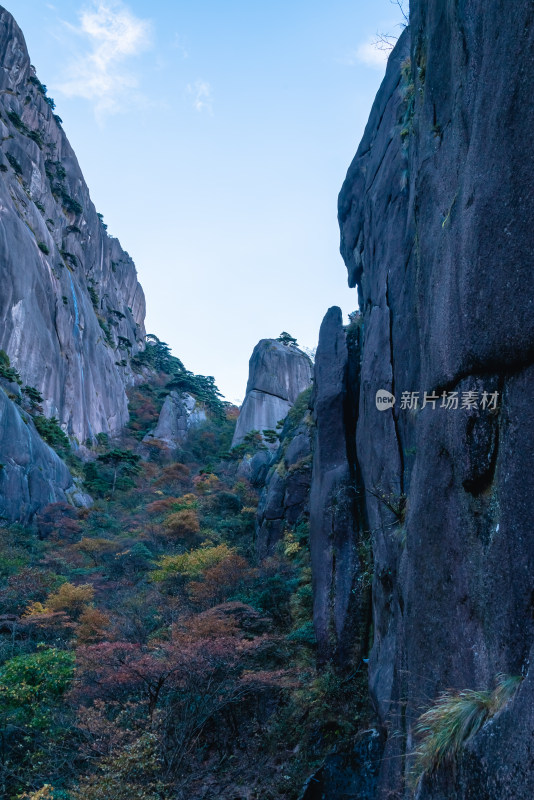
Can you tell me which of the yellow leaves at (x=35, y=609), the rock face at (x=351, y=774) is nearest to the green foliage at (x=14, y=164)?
the yellow leaves at (x=35, y=609)

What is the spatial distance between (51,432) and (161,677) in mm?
21365

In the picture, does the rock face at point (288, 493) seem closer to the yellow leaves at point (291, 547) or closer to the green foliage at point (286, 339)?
the yellow leaves at point (291, 547)

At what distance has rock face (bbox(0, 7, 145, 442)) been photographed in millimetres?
28141

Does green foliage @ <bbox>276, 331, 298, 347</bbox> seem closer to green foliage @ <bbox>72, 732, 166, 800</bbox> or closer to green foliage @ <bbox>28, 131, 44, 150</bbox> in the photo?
green foliage @ <bbox>28, 131, 44, 150</bbox>

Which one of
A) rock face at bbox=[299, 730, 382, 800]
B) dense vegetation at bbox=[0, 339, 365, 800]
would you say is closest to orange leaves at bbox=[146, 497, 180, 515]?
dense vegetation at bbox=[0, 339, 365, 800]

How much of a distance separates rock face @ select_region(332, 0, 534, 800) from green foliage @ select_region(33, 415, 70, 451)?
24055 millimetres

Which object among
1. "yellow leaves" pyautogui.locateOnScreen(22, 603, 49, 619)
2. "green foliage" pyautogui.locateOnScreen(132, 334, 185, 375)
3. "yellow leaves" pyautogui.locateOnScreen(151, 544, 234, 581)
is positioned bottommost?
"yellow leaves" pyautogui.locateOnScreen(22, 603, 49, 619)

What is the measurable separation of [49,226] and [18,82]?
12087 millimetres

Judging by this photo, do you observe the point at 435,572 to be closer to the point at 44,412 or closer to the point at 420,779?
the point at 420,779

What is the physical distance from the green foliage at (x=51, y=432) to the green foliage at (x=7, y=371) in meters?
2.31

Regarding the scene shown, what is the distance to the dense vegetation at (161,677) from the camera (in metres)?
8.45

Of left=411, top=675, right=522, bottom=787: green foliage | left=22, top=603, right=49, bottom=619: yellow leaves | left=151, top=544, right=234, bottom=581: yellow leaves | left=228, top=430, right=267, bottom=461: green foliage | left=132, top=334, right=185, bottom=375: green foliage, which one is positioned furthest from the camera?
left=132, top=334, right=185, bottom=375: green foliage

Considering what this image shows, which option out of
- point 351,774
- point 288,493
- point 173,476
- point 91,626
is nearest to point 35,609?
point 91,626

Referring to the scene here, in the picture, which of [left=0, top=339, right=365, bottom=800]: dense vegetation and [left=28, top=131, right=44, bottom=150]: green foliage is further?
[left=28, top=131, right=44, bottom=150]: green foliage
